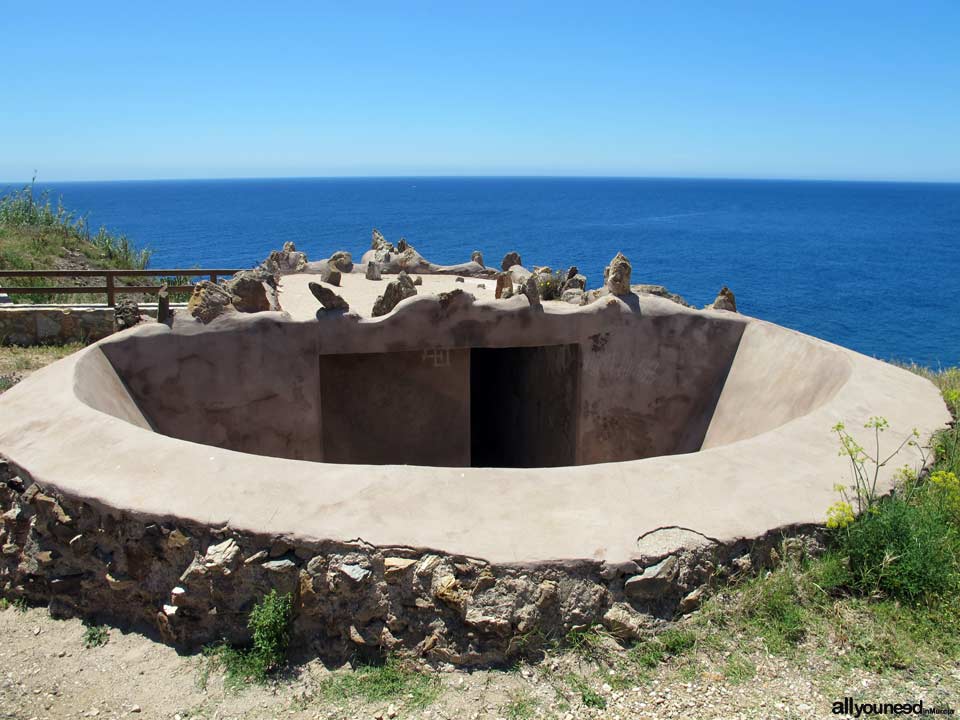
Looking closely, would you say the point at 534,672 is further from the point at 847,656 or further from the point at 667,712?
the point at 847,656

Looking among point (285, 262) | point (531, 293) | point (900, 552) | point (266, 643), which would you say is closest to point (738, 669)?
point (900, 552)

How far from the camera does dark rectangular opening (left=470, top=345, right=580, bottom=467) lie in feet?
33.3

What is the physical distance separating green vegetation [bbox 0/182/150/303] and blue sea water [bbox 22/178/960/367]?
26.9m

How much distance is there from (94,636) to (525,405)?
7048 mm

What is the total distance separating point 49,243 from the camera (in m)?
20.9

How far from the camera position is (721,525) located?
481 cm

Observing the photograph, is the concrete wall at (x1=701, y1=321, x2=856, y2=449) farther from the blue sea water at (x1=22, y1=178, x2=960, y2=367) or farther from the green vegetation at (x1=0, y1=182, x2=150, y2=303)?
the blue sea water at (x1=22, y1=178, x2=960, y2=367)

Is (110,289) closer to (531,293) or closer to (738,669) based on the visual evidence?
(531,293)

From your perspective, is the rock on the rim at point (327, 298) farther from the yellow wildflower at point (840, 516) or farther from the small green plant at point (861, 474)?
the yellow wildflower at point (840, 516)

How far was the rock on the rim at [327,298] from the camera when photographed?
8.66 m

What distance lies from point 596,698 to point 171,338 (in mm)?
6006

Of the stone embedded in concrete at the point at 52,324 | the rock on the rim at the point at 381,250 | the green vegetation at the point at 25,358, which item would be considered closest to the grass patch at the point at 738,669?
the green vegetation at the point at 25,358

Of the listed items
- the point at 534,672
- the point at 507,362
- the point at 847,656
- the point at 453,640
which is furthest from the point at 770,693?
the point at 507,362

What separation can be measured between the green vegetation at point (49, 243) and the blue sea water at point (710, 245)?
26860 millimetres
